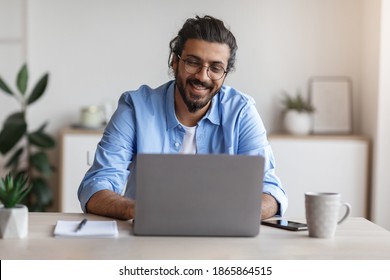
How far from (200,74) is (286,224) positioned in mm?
749

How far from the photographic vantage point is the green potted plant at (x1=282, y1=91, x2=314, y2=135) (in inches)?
202

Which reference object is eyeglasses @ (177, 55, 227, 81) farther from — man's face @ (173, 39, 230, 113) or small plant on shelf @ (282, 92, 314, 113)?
small plant on shelf @ (282, 92, 314, 113)

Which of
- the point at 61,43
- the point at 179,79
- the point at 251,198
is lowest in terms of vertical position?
the point at 251,198

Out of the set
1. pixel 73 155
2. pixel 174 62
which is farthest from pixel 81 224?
pixel 73 155

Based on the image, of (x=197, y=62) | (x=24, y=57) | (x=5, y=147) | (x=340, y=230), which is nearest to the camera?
(x=340, y=230)

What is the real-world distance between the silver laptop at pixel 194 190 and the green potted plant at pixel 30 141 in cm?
302

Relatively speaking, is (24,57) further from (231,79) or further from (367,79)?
(367,79)

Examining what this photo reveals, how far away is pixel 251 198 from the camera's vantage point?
1977 mm

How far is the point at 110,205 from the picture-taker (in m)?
2.34

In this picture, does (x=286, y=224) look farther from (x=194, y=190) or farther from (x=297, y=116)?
(x=297, y=116)

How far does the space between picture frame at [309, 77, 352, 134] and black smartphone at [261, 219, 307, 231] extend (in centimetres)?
307
